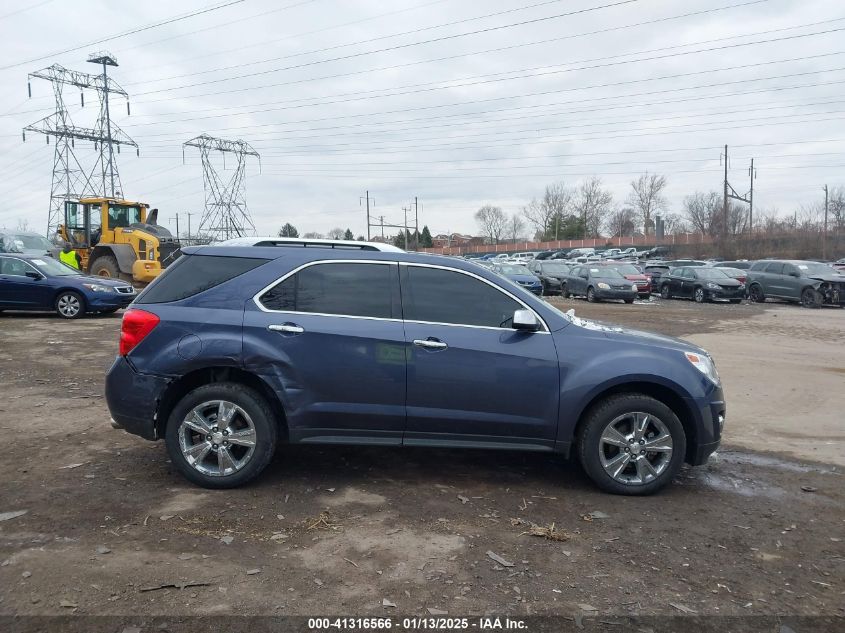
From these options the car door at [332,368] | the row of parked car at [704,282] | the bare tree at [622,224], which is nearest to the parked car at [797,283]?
the row of parked car at [704,282]

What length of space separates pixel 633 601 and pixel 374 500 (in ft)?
6.33

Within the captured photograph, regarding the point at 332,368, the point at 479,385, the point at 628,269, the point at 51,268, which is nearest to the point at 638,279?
the point at 628,269

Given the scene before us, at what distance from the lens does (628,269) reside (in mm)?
28172

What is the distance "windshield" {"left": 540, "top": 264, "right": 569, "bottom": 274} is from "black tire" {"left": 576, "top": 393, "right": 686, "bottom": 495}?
77.9 feet

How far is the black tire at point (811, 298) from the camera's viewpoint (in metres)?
23.5

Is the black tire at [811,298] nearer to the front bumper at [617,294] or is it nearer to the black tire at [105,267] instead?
the front bumper at [617,294]

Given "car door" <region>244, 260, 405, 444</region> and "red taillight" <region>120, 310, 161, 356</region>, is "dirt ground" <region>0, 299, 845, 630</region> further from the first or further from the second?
"red taillight" <region>120, 310, 161, 356</region>

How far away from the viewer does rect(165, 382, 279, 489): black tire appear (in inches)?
184

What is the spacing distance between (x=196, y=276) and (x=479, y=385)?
7.59 feet

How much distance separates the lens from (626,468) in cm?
484

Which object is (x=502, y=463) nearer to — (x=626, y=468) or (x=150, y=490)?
(x=626, y=468)

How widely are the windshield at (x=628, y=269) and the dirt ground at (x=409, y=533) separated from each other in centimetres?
2131

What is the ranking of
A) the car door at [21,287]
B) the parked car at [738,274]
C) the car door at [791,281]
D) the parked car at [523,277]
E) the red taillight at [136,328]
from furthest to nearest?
the parked car at [738,274], the parked car at [523,277], the car door at [791,281], the car door at [21,287], the red taillight at [136,328]

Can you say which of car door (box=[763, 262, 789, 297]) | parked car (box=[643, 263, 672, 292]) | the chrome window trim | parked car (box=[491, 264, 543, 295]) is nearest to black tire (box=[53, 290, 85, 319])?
the chrome window trim
